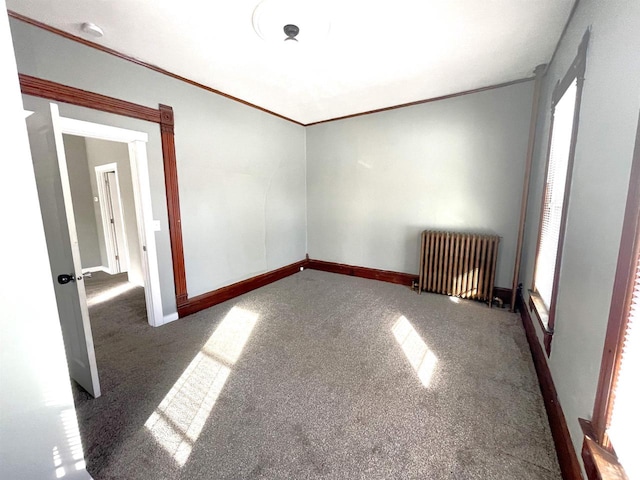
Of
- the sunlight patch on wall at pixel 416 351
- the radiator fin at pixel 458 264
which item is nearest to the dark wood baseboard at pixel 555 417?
the sunlight patch on wall at pixel 416 351

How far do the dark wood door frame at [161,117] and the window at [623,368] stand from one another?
10.8 ft

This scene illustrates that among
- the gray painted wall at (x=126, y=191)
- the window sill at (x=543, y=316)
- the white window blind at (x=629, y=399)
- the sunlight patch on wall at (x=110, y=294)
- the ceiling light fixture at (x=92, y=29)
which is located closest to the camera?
the white window blind at (x=629, y=399)

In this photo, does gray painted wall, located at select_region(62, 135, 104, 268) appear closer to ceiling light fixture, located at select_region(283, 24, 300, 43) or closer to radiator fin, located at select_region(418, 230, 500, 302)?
ceiling light fixture, located at select_region(283, 24, 300, 43)

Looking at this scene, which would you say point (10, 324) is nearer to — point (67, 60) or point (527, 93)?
point (67, 60)

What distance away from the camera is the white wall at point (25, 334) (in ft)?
3.01

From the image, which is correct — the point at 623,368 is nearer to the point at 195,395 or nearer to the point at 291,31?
the point at 195,395

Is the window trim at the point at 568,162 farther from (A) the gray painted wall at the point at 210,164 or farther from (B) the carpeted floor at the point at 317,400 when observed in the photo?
(A) the gray painted wall at the point at 210,164

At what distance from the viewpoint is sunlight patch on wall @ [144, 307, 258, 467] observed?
146 cm

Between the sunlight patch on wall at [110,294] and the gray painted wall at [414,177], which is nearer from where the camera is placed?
the gray painted wall at [414,177]

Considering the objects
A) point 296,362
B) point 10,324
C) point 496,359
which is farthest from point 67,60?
point 496,359

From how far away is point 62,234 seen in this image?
162 centimetres

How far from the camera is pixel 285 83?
2.96 m

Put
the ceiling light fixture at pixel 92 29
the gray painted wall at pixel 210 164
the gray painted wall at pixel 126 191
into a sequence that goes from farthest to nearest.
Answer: the gray painted wall at pixel 126 191, the gray painted wall at pixel 210 164, the ceiling light fixture at pixel 92 29

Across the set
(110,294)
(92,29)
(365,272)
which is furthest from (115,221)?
(365,272)
